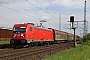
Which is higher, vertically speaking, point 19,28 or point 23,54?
point 19,28

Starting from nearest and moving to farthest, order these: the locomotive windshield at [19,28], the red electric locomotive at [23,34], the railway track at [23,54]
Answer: the railway track at [23,54], the red electric locomotive at [23,34], the locomotive windshield at [19,28]

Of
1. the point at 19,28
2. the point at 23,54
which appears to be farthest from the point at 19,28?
the point at 23,54

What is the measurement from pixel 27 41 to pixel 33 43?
136 inches

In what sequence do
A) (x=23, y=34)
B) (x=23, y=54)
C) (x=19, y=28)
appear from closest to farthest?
(x=23, y=54) → (x=23, y=34) → (x=19, y=28)

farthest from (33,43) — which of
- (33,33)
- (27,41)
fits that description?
(27,41)

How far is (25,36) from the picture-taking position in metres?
25.3

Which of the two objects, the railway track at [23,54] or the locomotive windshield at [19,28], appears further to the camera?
the locomotive windshield at [19,28]

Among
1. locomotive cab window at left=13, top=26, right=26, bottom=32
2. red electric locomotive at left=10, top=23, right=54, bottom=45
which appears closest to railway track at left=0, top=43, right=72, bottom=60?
red electric locomotive at left=10, top=23, right=54, bottom=45

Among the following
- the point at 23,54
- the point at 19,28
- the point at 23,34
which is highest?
the point at 19,28

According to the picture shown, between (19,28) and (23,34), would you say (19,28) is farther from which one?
(23,34)

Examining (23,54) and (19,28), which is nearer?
(23,54)

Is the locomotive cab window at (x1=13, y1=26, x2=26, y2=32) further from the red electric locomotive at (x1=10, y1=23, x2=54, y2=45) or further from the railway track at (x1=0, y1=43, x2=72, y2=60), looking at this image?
→ the railway track at (x1=0, y1=43, x2=72, y2=60)

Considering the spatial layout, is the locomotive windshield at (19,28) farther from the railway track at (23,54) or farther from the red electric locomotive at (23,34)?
the railway track at (23,54)

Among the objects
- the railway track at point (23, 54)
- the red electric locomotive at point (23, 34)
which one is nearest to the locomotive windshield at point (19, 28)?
the red electric locomotive at point (23, 34)
